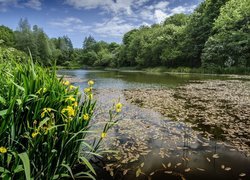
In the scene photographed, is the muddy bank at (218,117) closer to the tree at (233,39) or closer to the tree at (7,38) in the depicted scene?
the tree at (233,39)

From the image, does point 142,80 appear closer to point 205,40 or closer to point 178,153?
point 178,153

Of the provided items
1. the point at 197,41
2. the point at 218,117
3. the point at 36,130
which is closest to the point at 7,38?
the point at 197,41

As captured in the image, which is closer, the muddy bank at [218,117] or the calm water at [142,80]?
the muddy bank at [218,117]

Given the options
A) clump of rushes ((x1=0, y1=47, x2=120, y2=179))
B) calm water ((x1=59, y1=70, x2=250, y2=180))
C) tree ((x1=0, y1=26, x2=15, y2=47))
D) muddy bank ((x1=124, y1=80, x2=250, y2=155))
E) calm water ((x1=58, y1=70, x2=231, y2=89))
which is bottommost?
calm water ((x1=59, y1=70, x2=250, y2=180))

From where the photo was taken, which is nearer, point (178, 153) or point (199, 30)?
point (178, 153)

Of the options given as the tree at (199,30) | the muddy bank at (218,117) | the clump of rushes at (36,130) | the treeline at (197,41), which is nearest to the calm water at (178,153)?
the muddy bank at (218,117)

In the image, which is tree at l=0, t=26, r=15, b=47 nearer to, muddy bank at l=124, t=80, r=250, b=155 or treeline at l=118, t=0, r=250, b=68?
treeline at l=118, t=0, r=250, b=68

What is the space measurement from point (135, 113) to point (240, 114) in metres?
3.46

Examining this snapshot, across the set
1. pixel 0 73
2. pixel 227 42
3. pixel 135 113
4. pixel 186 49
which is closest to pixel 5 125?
pixel 0 73

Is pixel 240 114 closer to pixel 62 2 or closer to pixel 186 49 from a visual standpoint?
pixel 62 2

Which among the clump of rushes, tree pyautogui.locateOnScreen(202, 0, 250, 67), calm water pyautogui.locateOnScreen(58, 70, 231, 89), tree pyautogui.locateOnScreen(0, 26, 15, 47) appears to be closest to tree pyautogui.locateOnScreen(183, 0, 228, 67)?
tree pyautogui.locateOnScreen(202, 0, 250, 67)

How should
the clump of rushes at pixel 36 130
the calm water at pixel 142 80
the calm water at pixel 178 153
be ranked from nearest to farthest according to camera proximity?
the clump of rushes at pixel 36 130 → the calm water at pixel 178 153 → the calm water at pixel 142 80

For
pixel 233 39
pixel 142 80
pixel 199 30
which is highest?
pixel 199 30

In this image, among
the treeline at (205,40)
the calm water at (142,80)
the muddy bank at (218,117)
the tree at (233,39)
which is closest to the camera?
the muddy bank at (218,117)
